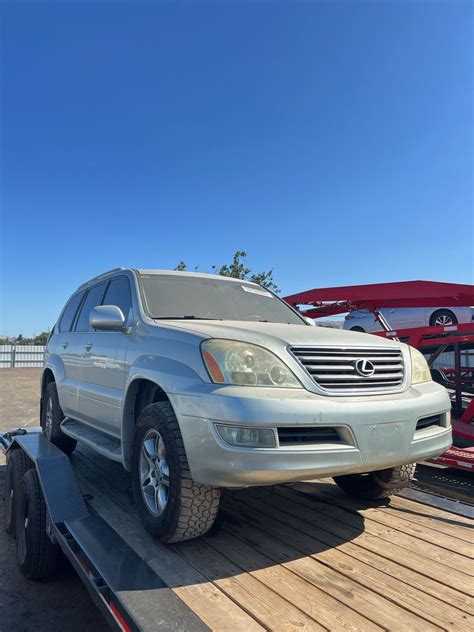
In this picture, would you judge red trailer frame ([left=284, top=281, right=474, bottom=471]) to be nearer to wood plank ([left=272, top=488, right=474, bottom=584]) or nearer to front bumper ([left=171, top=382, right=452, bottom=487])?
wood plank ([left=272, top=488, right=474, bottom=584])

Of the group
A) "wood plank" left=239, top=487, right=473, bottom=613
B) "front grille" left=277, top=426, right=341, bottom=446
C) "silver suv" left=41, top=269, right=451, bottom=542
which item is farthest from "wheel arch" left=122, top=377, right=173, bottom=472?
"front grille" left=277, top=426, right=341, bottom=446

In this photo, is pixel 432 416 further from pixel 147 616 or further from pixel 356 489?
pixel 147 616

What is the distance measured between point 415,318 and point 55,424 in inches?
484

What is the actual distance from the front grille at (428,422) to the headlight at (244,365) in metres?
0.85

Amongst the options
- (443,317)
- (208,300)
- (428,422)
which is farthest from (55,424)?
(443,317)

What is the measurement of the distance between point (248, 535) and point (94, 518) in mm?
905

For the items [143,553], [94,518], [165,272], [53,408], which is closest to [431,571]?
[143,553]

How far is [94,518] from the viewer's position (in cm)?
267

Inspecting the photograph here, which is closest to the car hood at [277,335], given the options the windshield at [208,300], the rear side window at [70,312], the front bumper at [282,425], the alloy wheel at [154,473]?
the front bumper at [282,425]

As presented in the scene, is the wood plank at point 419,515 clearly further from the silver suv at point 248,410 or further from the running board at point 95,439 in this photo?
the running board at point 95,439

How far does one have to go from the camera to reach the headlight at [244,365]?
7.56 feet

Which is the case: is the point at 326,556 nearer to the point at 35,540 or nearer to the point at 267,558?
the point at 267,558

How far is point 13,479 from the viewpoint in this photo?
403cm

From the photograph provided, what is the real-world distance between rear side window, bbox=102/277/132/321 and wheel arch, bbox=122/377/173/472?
58 cm
